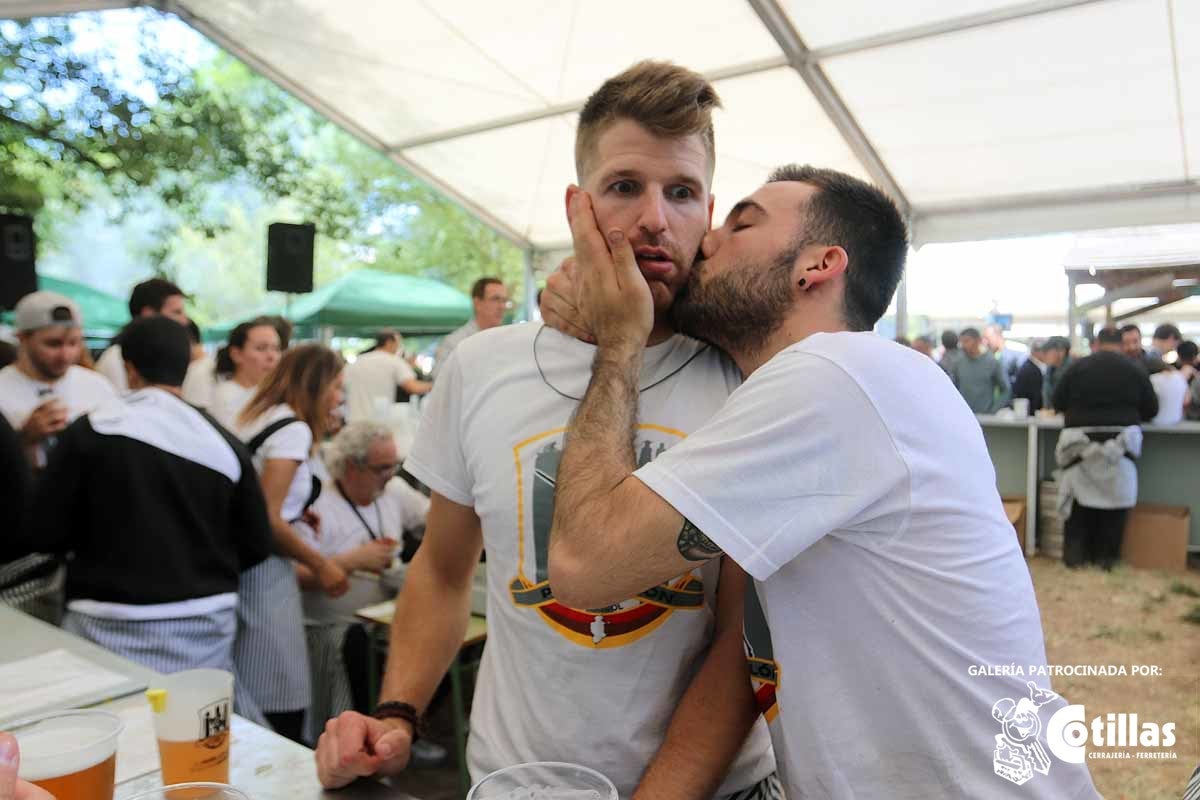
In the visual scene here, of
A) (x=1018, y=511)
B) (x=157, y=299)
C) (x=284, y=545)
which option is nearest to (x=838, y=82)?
(x=1018, y=511)

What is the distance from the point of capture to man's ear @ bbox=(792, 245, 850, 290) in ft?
4.14

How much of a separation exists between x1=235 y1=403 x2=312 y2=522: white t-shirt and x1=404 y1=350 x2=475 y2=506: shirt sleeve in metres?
1.98

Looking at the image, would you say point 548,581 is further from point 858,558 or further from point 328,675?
→ point 328,675

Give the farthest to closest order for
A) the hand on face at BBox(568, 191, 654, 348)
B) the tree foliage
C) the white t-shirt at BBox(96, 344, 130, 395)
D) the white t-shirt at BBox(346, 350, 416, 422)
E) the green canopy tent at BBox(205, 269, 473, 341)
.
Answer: the green canopy tent at BBox(205, 269, 473, 341)
the tree foliage
the white t-shirt at BBox(346, 350, 416, 422)
the white t-shirt at BBox(96, 344, 130, 395)
the hand on face at BBox(568, 191, 654, 348)

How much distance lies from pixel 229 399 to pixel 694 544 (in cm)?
363

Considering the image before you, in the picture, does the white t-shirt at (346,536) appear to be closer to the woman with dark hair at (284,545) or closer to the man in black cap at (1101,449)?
the woman with dark hair at (284,545)

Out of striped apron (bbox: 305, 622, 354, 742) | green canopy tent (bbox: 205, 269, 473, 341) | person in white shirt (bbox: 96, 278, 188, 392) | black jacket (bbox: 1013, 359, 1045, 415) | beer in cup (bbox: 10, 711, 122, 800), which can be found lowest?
striped apron (bbox: 305, 622, 354, 742)

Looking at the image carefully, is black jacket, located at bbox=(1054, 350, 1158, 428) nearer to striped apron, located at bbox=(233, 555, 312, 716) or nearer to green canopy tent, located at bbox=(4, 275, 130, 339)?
striped apron, located at bbox=(233, 555, 312, 716)

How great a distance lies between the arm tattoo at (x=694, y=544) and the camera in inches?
38.3

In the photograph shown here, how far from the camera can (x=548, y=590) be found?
1205 millimetres

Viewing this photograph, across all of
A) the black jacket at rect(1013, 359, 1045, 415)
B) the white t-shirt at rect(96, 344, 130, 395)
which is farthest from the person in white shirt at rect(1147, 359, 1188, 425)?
the white t-shirt at rect(96, 344, 130, 395)

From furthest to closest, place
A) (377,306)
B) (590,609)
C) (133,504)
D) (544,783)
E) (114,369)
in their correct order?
1. (377,306)
2. (114,369)
3. (133,504)
4. (590,609)
5. (544,783)

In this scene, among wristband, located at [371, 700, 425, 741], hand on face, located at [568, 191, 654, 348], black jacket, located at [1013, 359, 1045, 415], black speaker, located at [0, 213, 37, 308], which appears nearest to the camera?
hand on face, located at [568, 191, 654, 348]

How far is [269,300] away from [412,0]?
993 inches
